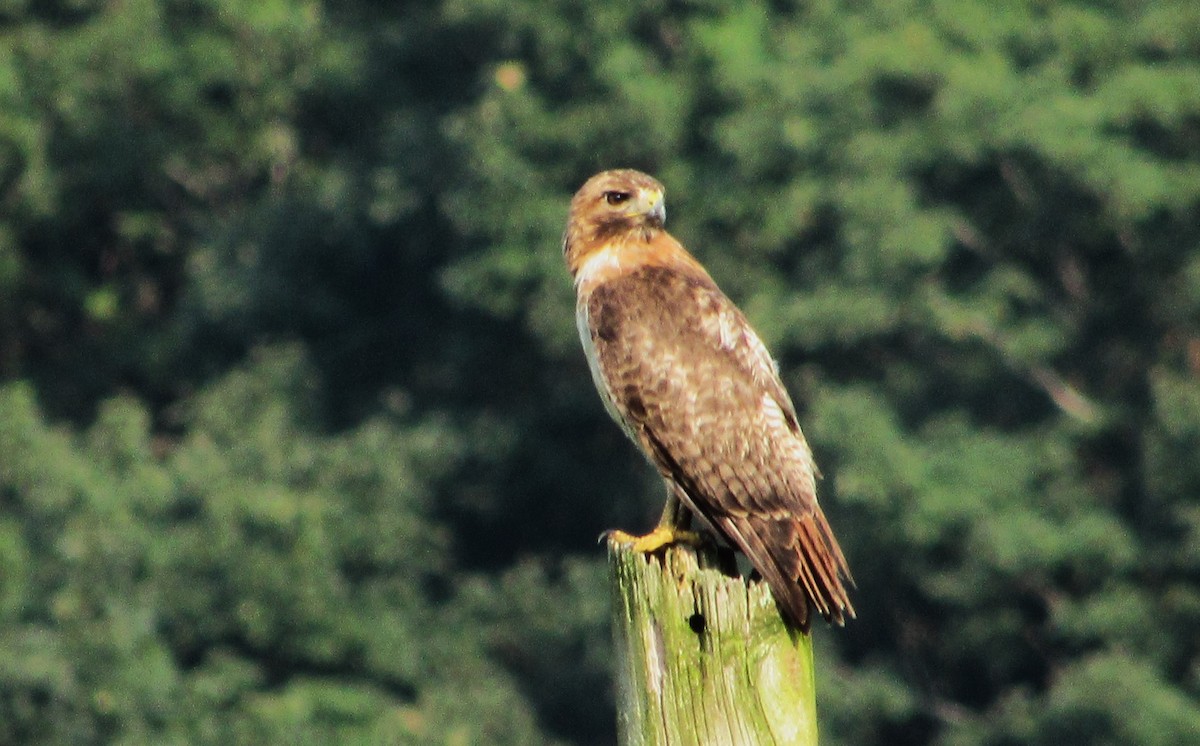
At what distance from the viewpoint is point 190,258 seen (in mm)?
36031

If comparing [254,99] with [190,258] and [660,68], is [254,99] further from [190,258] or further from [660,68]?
[660,68]

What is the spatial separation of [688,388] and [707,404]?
9 cm

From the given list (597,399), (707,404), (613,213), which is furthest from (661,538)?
(597,399)

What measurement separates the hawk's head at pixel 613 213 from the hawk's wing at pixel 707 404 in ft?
1.18

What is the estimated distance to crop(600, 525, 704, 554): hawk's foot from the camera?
625 cm

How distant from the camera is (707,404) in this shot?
6.97m

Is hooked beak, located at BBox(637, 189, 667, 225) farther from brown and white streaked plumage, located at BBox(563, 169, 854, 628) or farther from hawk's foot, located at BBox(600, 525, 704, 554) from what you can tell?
hawk's foot, located at BBox(600, 525, 704, 554)

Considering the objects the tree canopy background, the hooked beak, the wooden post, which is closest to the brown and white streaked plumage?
the hooked beak

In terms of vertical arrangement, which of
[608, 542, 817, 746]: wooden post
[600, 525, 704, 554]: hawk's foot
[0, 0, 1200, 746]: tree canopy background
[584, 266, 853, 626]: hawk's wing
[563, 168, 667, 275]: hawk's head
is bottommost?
[608, 542, 817, 746]: wooden post

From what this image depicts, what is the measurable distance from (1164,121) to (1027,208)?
A: 230cm

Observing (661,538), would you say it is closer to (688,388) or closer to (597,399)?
(688,388)

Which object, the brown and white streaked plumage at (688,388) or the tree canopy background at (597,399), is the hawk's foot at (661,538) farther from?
the tree canopy background at (597,399)

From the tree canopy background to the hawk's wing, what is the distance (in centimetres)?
1695

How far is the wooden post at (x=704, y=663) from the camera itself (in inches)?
195
